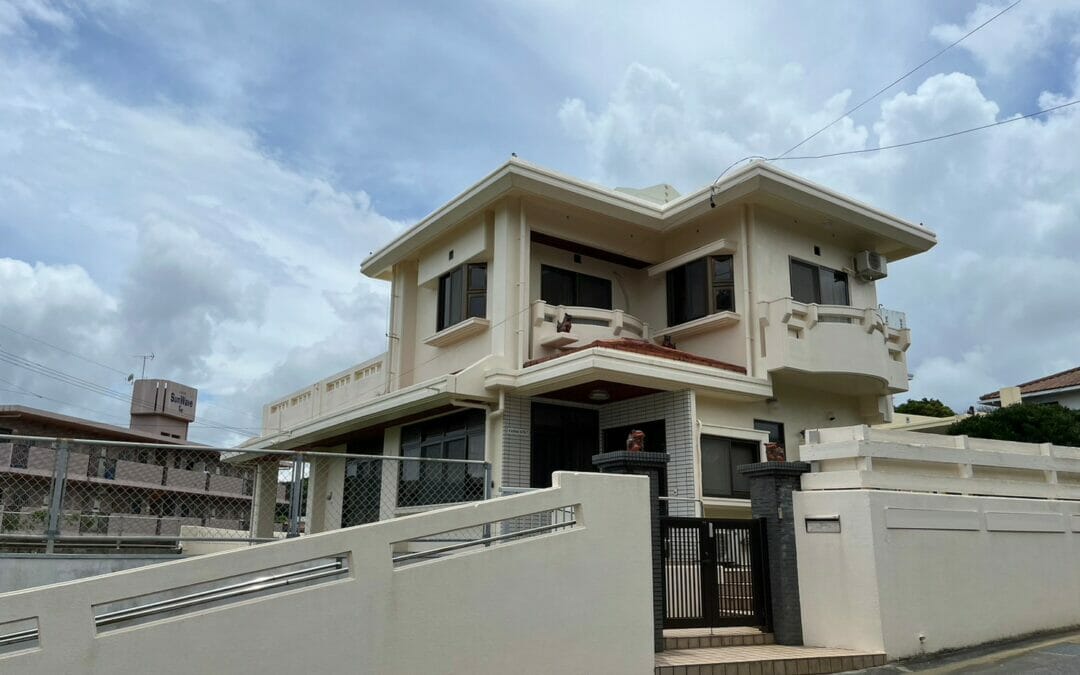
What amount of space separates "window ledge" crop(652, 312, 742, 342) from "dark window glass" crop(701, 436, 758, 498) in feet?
7.01

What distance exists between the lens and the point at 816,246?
55.1ft

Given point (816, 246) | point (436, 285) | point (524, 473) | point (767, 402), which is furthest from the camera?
point (436, 285)

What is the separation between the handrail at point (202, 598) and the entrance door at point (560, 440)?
790 cm

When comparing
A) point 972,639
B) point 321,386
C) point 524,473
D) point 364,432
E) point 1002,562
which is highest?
point 321,386

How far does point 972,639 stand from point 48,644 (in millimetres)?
9568

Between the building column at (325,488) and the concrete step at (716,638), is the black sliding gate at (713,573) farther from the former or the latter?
Result: the building column at (325,488)

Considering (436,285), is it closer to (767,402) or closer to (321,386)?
(321,386)

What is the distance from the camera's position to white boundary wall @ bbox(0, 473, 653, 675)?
591 cm

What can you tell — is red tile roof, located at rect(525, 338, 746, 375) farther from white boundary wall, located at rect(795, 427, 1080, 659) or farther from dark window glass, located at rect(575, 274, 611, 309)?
white boundary wall, located at rect(795, 427, 1080, 659)

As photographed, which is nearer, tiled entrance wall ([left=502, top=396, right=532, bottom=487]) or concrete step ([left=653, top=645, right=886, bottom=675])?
concrete step ([left=653, top=645, right=886, bottom=675])

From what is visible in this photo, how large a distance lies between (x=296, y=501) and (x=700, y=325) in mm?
8663

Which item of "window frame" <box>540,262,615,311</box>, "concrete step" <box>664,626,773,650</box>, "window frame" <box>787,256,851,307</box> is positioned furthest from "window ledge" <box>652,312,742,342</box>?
"concrete step" <box>664,626,773,650</box>

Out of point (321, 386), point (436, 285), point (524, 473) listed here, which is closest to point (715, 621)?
point (524, 473)

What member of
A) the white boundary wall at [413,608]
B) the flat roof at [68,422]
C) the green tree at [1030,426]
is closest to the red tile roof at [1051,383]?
the green tree at [1030,426]
